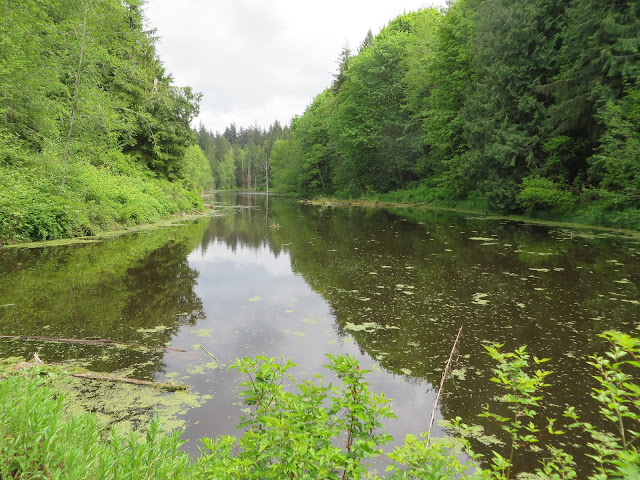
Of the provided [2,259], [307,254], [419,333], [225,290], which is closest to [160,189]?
[2,259]

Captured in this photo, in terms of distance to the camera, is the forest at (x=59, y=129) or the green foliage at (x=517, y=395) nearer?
the green foliage at (x=517, y=395)

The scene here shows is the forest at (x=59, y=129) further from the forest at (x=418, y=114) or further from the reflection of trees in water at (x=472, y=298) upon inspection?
the reflection of trees in water at (x=472, y=298)

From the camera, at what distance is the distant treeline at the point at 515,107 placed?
1344cm

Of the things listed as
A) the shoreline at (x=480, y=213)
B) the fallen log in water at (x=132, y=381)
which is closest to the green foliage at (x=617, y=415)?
the fallen log in water at (x=132, y=381)

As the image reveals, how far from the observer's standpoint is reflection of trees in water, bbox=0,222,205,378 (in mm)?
4520

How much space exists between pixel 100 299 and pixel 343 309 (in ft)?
15.2

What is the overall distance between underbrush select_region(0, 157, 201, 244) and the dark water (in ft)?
4.36

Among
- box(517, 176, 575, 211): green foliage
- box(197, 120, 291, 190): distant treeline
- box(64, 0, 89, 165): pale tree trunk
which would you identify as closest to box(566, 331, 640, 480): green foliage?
box(517, 176, 575, 211): green foliage

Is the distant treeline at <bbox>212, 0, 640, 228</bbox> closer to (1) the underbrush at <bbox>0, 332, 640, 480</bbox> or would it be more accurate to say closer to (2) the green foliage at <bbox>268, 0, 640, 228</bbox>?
(2) the green foliage at <bbox>268, 0, 640, 228</bbox>

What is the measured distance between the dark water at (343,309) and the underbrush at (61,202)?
52.3 inches

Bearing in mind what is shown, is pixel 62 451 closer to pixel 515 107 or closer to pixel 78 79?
pixel 78 79

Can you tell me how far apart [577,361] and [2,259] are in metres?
12.4

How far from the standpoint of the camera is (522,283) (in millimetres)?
7488

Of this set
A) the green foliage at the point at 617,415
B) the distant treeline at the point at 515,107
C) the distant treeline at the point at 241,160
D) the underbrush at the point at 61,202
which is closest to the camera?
the green foliage at the point at 617,415
